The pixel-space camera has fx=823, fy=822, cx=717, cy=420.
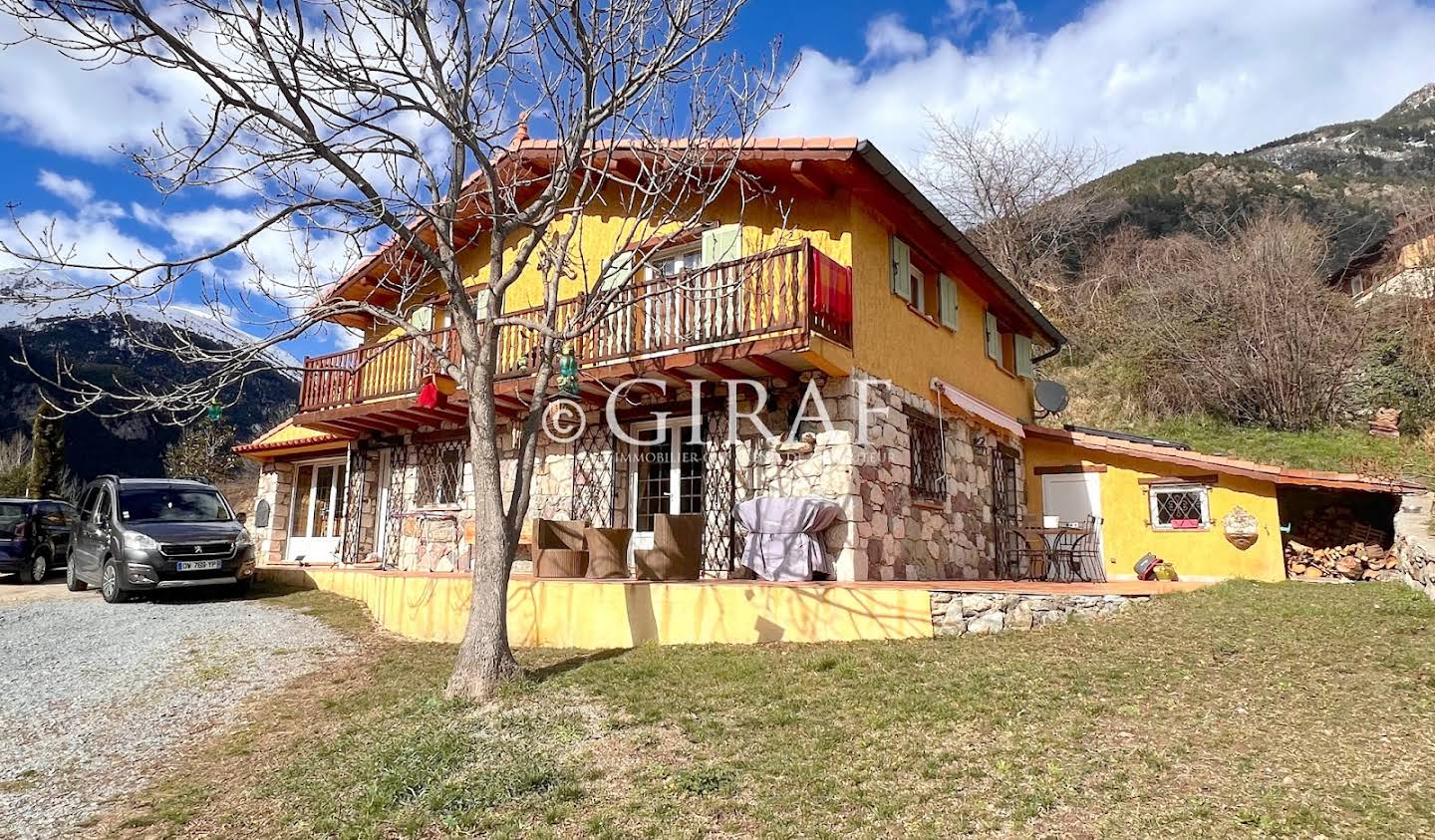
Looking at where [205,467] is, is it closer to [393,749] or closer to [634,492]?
[634,492]

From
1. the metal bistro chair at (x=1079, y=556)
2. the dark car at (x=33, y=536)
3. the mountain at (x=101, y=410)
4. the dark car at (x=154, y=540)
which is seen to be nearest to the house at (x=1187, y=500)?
the metal bistro chair at (x=1079, y=556)

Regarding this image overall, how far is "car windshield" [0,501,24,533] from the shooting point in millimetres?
16531

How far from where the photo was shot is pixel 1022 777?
4.45 meters

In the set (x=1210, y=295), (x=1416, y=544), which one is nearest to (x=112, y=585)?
(x=1416, y=544)

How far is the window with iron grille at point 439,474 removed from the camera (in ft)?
46.9

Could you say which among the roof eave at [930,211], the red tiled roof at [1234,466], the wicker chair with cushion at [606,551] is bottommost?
the wicker chair with cushion at [606,551]

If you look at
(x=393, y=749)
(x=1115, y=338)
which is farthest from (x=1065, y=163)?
(x=393, y=749)

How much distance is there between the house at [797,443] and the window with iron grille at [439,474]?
0.16 feet

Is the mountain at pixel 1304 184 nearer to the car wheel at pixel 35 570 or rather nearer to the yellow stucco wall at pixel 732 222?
the yellow stucco wall at pixel 732 222

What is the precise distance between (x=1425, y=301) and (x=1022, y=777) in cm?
1964

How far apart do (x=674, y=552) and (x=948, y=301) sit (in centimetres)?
649

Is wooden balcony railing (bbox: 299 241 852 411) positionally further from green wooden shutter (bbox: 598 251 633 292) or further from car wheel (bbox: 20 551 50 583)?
car wheel (bbox: 20 551 50 583)

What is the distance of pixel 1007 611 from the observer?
7742 mm

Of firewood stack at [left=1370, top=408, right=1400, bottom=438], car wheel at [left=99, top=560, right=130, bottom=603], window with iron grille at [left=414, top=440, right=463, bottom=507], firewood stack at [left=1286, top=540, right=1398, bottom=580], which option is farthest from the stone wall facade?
firewood stack at [left=1370, top=408, right=1400, bottom=438]
